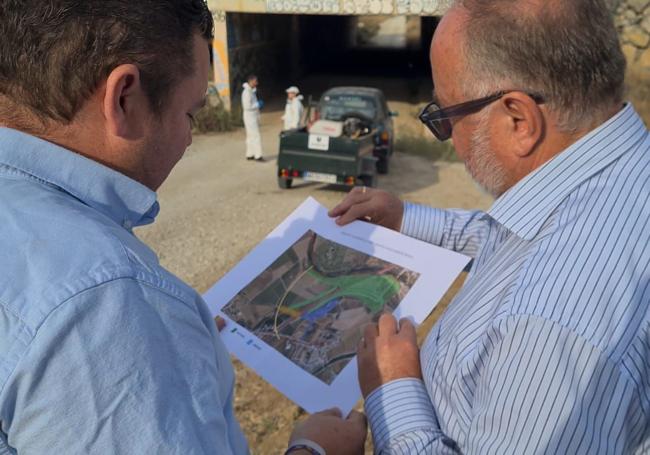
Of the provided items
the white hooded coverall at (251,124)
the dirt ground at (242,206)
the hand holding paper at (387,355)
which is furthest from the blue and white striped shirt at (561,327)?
the white hooded coverall at (251,124)

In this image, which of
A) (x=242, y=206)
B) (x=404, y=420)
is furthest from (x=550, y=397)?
(x=242, y=206)

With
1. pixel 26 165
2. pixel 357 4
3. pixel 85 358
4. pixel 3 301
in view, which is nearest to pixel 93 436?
pixel 85 358

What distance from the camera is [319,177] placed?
30.5 feet

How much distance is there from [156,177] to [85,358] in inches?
20.1

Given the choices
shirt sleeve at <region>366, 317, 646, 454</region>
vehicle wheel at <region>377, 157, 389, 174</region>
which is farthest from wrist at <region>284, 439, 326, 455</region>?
vehicle wheel at <region>377, 157, 389, 174</region>

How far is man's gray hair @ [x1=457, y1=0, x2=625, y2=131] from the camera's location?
1.43m

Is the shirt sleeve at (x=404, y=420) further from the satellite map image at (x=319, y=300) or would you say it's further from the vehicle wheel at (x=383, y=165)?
the vehicle wheel at (x=383, y=165)

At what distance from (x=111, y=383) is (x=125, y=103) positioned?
55 centimetres

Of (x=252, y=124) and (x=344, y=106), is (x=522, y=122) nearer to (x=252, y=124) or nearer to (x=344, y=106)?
(x=344, y=106)

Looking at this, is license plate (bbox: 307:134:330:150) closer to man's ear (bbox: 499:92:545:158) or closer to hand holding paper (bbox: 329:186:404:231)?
hand holding paper (bbox: 329:186:404:231)

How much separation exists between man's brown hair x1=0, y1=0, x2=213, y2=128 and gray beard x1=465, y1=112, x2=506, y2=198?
2.98 ft

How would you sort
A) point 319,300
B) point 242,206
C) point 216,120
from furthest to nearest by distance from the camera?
point 216,120, point 242,206, point 319,300

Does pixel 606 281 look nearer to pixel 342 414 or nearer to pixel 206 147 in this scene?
pixel 342 414

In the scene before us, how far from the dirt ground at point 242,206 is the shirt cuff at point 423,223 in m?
2.12
